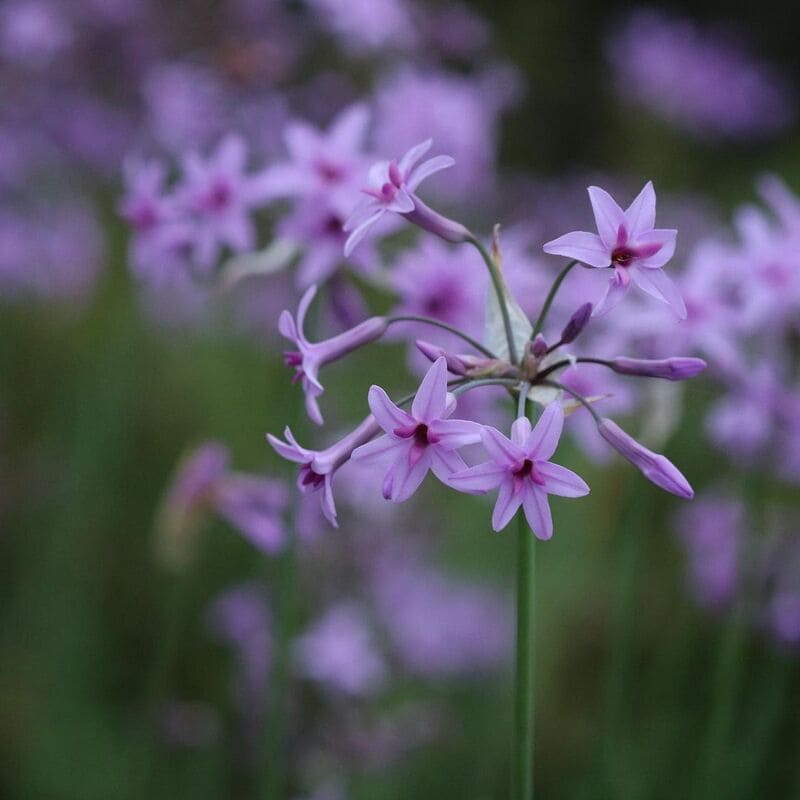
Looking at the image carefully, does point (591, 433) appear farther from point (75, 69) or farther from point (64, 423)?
point (75, 69)

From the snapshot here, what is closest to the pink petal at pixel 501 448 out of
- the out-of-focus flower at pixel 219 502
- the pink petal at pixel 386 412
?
the pink petal at pixel 386 412

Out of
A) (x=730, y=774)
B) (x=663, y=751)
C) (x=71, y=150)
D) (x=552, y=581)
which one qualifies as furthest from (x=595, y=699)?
(x=71, y=150)

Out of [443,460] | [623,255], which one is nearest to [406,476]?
[443,460]

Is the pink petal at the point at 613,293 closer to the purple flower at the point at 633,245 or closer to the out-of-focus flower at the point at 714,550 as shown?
the purple flower at the point at 633,245

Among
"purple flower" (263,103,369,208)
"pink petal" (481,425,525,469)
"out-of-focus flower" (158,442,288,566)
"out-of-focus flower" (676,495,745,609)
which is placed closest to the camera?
"pink petal" (481,425,525,469)

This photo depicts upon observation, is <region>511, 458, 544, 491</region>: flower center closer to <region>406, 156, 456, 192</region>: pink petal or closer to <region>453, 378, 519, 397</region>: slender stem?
<region>453, 378, 519, 397</region>: slender stem

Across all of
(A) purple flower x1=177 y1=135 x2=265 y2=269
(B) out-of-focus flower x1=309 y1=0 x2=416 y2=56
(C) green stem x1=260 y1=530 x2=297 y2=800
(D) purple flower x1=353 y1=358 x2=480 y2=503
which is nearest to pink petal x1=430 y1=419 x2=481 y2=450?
(D) purple flower x1=353 y1=358 x2=480 y2=503

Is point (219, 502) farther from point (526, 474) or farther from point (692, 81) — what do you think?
point (692, 81)
